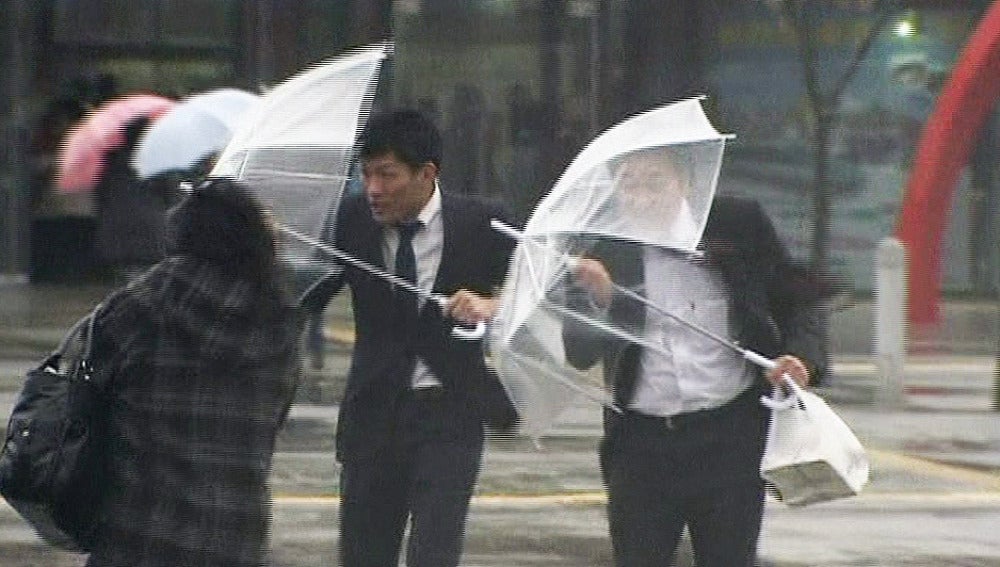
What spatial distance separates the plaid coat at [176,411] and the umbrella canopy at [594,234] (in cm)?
105

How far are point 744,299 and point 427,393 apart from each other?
85 cm

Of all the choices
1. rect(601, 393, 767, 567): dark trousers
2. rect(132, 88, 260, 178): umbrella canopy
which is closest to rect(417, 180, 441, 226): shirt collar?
rect(601, 393, 767, 567): dark trousers

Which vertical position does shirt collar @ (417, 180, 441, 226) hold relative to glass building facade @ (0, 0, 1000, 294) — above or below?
above

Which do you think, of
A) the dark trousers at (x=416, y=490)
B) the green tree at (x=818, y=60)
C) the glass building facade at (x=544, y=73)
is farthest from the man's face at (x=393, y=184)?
the green tree at (x=818, y=60)

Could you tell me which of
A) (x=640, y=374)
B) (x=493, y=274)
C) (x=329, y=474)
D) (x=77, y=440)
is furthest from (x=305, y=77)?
(x=329, y=474)

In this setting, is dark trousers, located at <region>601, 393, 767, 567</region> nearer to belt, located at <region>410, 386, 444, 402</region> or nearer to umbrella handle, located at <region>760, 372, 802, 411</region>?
umbrella handle, located at <region>760, 372, 802, 411</region>

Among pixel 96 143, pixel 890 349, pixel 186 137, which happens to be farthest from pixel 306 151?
pixel 890 349

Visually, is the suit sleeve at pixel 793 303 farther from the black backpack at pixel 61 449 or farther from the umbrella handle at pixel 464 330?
the black backpack at pixel 61 449

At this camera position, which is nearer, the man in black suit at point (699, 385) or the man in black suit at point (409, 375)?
the man in black suit at point (699, 385)

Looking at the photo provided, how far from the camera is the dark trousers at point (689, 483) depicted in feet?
18.5

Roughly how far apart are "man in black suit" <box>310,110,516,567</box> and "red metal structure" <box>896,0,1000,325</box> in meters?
14.6

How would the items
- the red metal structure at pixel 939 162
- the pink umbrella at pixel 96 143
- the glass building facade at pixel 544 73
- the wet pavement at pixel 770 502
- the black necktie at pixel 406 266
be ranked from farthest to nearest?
the glass building facade at pixel 544 73
the red metal structure at pixel 939 162
the pink umbrella at pixel 96 143
the wet pavement at pixel 770 502
the black necktie at pixel 406 266

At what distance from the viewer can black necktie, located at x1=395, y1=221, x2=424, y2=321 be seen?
593 centimetres

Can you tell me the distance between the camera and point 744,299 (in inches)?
225
